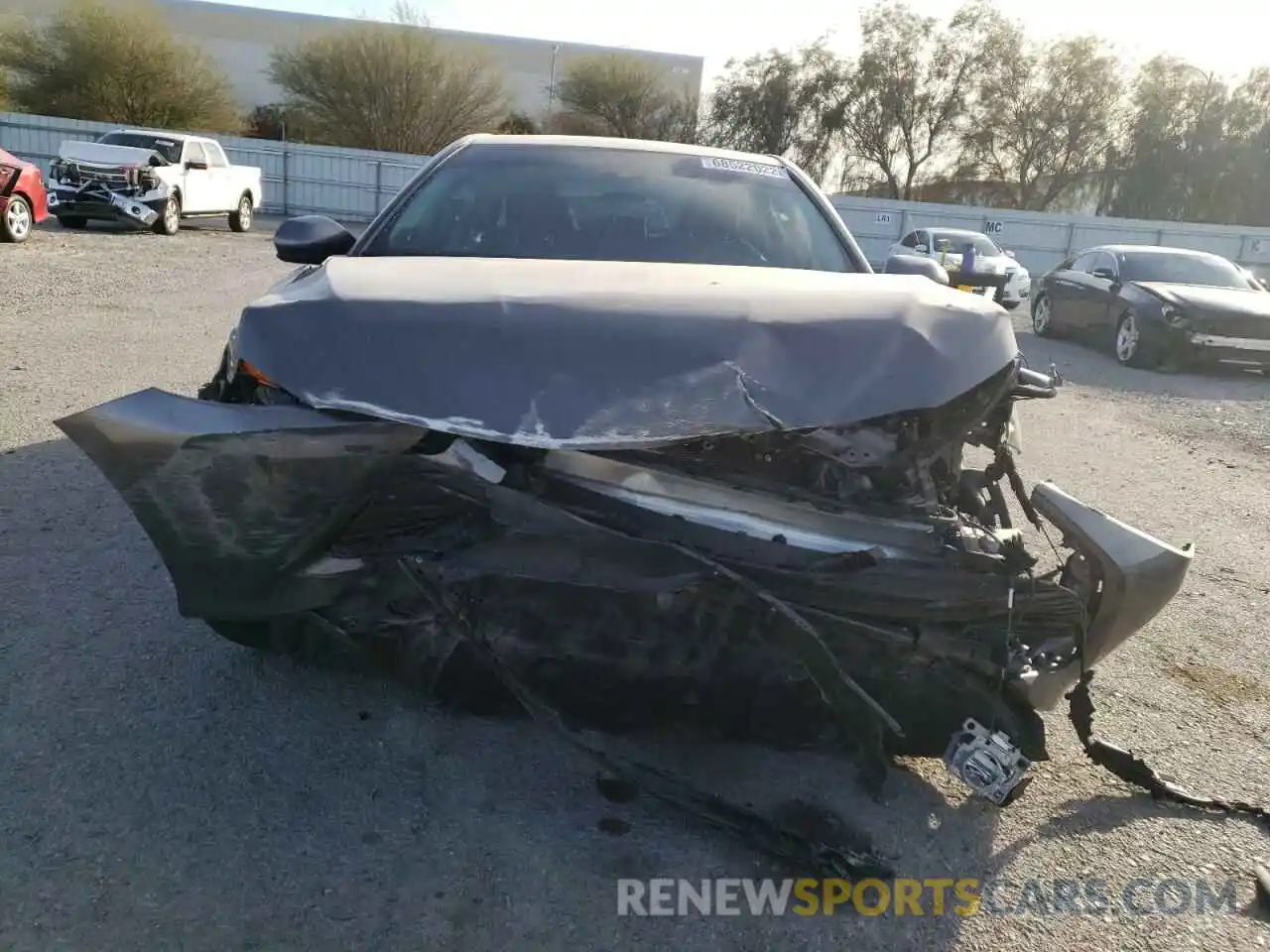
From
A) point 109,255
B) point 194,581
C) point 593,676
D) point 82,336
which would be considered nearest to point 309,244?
point 194,581

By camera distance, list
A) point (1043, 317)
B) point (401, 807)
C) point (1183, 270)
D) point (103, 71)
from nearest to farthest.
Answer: point (401, 807) < point (1183, 270) < point (1043, 317) < point (103, 71)

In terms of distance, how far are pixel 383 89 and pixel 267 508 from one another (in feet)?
111

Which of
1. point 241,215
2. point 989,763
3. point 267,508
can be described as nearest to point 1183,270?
point 989,763

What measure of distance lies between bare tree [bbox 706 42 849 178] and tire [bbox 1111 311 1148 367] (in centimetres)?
3224

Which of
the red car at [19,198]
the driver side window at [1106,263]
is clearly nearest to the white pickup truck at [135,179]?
the red car at [19,198]

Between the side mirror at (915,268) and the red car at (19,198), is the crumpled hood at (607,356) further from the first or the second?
the red car at (19,198)

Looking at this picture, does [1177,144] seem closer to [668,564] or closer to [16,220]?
[16,220]

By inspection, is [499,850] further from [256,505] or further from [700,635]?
[256,505]

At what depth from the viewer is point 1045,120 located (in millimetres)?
39875

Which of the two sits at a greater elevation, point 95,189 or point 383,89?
point 383,89

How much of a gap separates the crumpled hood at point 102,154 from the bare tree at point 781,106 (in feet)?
97.8

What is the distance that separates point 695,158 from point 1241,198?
44007 mm

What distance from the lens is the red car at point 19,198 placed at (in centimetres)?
1266

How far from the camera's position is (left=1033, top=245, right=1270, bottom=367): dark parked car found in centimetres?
1060
